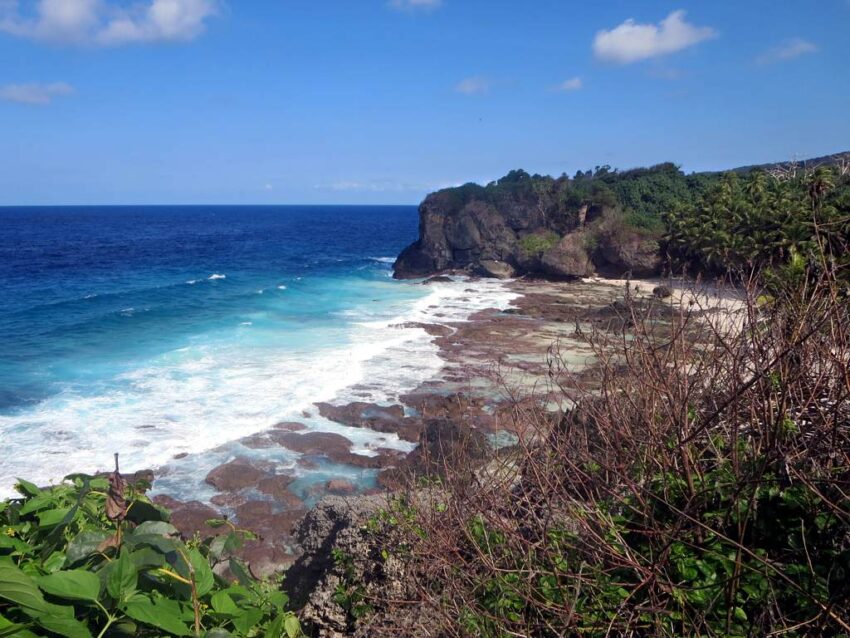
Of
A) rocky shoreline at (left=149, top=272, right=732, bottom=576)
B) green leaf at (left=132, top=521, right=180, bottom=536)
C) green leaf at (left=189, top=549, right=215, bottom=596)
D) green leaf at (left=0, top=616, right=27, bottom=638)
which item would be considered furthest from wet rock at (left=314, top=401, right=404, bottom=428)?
green leaf at (left=0, top=616, right=27, bottom=638)

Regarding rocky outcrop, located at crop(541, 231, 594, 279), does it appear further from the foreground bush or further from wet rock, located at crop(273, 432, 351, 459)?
the foreground bush

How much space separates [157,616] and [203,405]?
20.9 metres

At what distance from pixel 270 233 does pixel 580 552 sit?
115132 millimetres

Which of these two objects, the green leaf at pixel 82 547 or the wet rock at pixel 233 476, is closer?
the green leaf at pixel 82 547

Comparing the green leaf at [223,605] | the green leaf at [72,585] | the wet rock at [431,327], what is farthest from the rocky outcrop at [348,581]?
the wet rock at [431,327]

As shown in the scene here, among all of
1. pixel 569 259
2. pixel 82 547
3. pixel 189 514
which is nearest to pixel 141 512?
pixel 82 547

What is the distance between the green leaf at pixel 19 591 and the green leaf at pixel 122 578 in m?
0.21

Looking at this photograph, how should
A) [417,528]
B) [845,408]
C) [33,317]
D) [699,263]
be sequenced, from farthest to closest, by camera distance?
[699,263] → [33,317] → [417,528] → [845,408]

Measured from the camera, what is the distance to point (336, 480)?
1639 centimetres

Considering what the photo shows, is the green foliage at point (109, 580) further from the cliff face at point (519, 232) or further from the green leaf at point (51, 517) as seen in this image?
the cliff face at point (519, 232)

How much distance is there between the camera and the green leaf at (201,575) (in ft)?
8.03

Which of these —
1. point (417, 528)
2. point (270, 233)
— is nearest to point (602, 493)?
point (417, 528)

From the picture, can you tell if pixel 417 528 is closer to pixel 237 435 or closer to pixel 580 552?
pixel 580 552

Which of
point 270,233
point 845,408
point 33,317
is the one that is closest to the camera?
point 845,408
